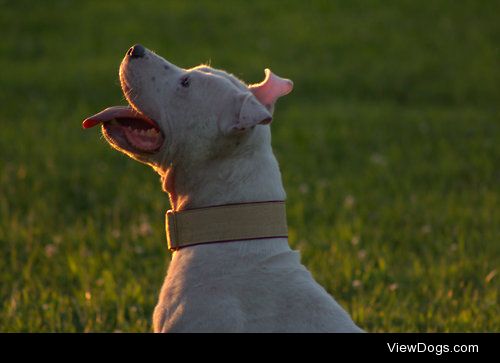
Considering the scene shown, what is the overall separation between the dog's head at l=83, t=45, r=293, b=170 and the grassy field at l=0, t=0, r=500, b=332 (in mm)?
1656

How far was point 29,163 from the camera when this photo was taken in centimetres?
944

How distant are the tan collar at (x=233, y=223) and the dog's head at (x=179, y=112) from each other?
0.29m

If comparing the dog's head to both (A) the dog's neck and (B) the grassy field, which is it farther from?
(B) the grassy field

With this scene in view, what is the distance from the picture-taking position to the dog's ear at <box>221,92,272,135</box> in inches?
152

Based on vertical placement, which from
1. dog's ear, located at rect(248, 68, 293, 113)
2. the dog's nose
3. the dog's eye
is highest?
the dog's nose

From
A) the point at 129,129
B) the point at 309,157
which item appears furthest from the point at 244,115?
the point at 309,157

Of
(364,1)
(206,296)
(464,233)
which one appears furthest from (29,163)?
(364,1)

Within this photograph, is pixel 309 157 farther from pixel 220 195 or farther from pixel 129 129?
pixel 220 195

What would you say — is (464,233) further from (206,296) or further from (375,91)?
(375,91)

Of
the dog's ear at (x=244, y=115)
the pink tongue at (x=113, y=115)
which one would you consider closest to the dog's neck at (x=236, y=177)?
the dog's ear at (x=244, y=115)

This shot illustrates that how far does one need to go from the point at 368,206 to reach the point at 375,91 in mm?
5590

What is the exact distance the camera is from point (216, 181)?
161 inches
